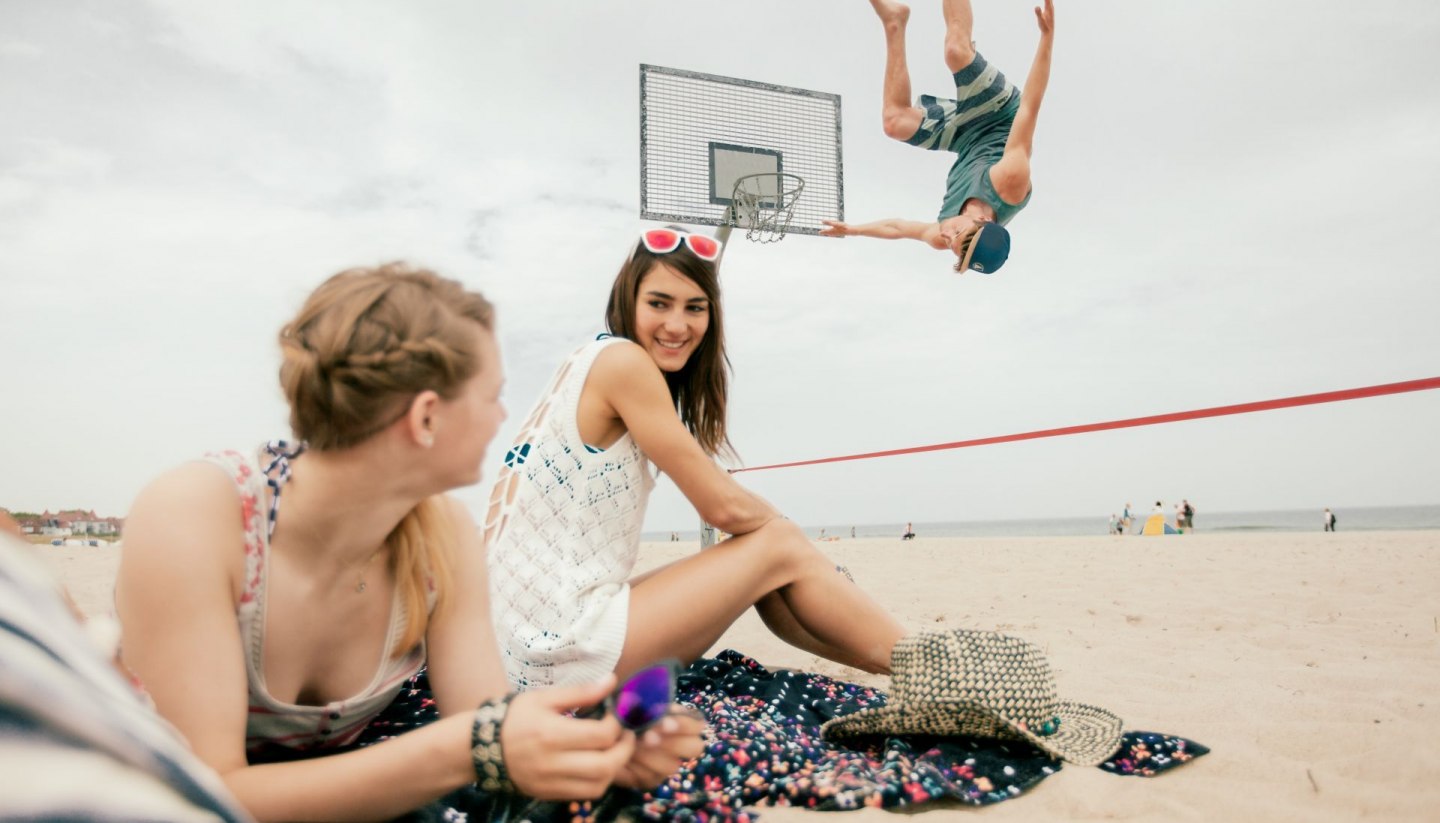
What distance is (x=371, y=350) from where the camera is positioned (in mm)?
1120

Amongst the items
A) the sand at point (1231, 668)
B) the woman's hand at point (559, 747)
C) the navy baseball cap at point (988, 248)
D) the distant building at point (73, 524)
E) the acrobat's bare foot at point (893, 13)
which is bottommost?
the distant building at point (73, 524)

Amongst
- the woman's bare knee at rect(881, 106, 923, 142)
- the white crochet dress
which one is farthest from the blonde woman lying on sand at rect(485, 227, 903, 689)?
the woman's bare knee at rect(881, 106, 923, 142)

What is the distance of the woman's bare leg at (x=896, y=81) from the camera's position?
4.34 m

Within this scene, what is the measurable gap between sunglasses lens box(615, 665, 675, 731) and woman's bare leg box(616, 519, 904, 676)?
1.01 metres

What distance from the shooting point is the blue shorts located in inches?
174

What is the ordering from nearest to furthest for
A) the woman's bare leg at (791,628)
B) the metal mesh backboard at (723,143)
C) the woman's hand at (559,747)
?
the woman's hand at (559,747)
the woman's bare leg at (791,628)
the metal mesh backboard at (723,143)

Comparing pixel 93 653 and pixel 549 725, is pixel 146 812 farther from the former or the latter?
pixel 549 725

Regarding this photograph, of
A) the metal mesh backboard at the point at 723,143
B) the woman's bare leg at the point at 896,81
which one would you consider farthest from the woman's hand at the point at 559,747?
the metal mesh backboard at the point at 723,143

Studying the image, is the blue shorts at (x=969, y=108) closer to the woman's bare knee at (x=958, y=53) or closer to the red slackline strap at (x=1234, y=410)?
the woman's bare knee at (x=958, y=53)

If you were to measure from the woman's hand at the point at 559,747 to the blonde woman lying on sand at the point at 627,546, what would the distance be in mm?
962

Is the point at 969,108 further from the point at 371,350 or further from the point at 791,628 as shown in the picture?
the point at 371,350

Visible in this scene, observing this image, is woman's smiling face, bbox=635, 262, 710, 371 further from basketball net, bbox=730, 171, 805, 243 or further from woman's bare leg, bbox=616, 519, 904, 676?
basketball net, bbox=730, 171, 805, 243

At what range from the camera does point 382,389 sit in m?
1.13

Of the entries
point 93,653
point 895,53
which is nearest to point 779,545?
point 93,653
